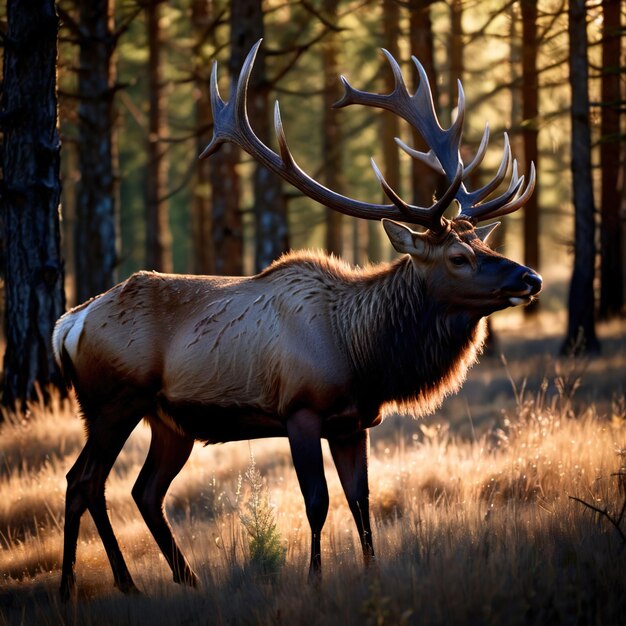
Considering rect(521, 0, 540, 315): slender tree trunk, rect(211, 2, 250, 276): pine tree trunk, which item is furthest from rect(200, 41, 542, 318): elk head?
rect(211, 2, 250, 276): pine tree trunk

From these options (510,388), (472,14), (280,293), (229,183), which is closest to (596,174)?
(472,14)

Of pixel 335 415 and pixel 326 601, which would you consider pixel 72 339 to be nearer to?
pixel 335 415

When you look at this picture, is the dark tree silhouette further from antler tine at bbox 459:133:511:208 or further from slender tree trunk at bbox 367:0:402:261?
antler tine at bbox 459:133:511:208

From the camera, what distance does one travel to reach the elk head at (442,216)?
15.6ft

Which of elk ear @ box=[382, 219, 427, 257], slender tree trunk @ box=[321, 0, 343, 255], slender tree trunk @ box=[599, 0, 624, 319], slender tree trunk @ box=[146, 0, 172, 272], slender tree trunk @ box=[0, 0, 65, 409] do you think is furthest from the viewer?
slender tree trunk @ box=[321, 0, 343, 255]

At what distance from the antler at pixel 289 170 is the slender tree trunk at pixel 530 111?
6.57 meters

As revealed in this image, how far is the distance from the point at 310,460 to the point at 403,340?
3.10 ft

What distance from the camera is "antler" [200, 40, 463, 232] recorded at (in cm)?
486

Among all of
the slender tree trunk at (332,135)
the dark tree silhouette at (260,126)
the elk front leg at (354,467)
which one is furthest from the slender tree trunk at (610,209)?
the elk front leg at (354,467)

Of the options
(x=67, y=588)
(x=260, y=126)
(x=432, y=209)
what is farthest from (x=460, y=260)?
(x=260, y=126)

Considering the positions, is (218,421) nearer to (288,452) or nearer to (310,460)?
(310,460)

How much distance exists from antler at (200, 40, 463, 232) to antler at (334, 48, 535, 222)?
7.9 inches

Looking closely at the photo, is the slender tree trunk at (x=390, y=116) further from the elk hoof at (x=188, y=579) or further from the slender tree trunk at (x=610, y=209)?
the elk hoof at (x=188, y=579)

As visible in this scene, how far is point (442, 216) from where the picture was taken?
16.6 feet
